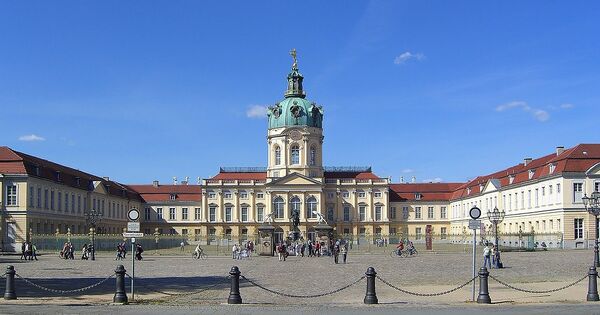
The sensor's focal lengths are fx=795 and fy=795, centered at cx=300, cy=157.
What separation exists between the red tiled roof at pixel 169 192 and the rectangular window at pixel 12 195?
45746 mm

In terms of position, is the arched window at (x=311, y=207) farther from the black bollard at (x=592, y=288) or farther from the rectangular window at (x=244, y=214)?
the black bollard at (x=592, y=288)

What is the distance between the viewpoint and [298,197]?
4414 inches

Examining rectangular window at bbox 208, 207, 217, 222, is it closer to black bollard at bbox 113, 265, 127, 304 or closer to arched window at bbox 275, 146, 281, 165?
arched window at bbox 275, 146, 281, 165

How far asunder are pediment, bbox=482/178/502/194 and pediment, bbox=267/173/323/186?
2295 cm

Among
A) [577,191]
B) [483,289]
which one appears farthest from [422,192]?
[483,289]

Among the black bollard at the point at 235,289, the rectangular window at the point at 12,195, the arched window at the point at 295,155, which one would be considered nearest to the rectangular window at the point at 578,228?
the arched window at the point at 295,155

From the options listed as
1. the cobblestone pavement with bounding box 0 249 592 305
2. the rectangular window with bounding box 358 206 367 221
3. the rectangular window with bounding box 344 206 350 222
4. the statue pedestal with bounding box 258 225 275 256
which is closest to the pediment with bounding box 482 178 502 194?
the rectangular window with bounding box 358 206 367 221

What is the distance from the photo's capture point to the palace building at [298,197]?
93312 mm

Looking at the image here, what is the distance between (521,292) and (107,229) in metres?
85.4

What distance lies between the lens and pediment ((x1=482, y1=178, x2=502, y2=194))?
99.5m

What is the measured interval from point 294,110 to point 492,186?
30.0 metres

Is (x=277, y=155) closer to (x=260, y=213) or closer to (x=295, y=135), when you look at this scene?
(x=295, y=135)

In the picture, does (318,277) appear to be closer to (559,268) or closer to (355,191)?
(559,268)

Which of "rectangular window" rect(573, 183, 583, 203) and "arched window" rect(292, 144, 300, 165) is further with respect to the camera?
"arched window" rect(292, 144, 300, 165)
